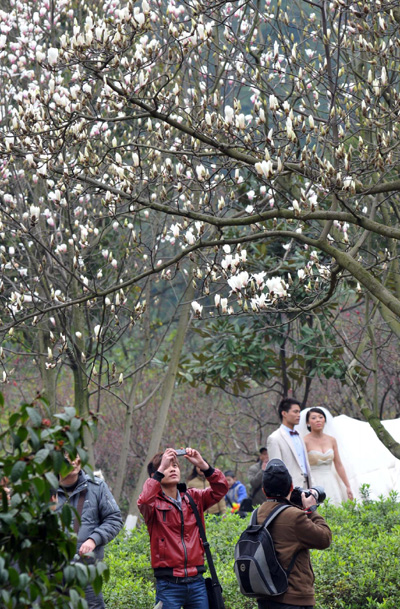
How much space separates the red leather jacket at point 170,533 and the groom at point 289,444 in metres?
2.71

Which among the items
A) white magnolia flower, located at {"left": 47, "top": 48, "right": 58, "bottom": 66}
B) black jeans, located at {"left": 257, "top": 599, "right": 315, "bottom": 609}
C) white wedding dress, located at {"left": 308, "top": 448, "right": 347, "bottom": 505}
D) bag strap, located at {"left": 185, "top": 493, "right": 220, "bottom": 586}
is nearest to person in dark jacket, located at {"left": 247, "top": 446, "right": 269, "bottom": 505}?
white wedding dress, located at {"left": 308, "top": 448, "right": 347, "bottom": 505}

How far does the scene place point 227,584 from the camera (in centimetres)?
647

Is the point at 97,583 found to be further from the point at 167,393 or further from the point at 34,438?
the point at 167,393

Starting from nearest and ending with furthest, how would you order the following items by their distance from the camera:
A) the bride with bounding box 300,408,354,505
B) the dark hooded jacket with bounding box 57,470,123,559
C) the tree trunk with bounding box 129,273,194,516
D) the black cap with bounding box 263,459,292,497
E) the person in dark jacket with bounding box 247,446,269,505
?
the black cap with bounding box 263,459,292,497
the dark hooded jacket with bounding box 57,470,123,559
the bride with bounding box 300,408,354,505
the person in dark jacket with bounding box 247,446,269,505
the tree trunk with bounding box 129,273,194,516

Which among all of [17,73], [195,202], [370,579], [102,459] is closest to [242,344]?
[195,202]

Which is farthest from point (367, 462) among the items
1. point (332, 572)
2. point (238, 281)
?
point (238, 281)

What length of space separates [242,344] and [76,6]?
16.6 ft

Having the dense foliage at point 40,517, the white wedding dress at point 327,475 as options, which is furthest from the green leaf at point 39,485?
the white wedding dress at point 327,475

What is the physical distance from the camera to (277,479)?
15.3ft

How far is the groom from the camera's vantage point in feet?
26.5

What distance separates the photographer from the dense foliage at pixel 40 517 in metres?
2.40

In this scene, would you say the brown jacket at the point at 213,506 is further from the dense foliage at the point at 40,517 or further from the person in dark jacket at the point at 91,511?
the dense foliage at the point at 40,517

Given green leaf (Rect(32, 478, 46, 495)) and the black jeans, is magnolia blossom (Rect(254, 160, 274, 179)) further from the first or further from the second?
green leaf (Rect(32, 478, 46, 495))

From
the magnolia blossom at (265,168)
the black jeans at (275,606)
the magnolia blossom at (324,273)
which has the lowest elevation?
the black jeans at (275,606)
